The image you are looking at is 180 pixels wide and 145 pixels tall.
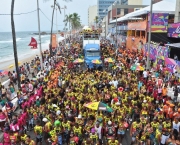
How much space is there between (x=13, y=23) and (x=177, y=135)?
538 inches

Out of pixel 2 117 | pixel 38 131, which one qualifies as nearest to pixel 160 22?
pixel 2 117

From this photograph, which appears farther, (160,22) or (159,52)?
(160,22)

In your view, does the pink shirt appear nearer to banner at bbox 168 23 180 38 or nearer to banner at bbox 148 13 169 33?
banner at bbox 168 23 180 38

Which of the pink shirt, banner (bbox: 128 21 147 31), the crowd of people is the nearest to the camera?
the crowd of people

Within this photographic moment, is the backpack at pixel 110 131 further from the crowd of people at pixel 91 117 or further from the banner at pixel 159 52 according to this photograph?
the banner at pixel 159 52

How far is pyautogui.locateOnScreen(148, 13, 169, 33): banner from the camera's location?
97.6ft

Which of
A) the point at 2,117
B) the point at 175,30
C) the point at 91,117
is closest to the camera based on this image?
the point at 91,117

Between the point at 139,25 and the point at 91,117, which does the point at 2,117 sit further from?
the point at 139,25

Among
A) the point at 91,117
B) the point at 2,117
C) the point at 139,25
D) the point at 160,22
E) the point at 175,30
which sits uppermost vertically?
the point at 160,22

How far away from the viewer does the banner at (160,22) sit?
97.6 ft

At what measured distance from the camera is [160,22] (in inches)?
1186

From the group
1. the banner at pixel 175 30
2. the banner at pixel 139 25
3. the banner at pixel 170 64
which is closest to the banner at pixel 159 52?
the banner at pixel 170 64

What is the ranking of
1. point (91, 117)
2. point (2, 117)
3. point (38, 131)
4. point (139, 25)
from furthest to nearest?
point (139, 25) → point (2, 117) → point (91, 117) → point (38, 131)

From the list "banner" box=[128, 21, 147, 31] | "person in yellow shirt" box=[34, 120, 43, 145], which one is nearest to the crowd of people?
"person in yellow shirt" box=[34, 120, 43, 145]
